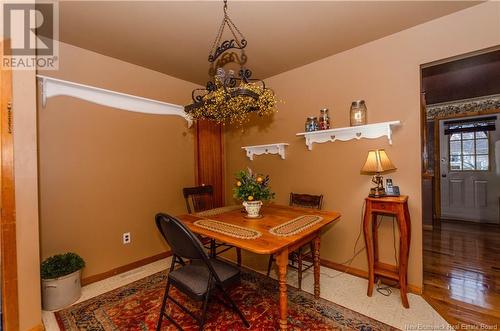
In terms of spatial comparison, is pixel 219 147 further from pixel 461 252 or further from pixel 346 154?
pixel 461 252

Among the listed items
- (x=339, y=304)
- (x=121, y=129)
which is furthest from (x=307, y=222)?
(x=121, y=129)

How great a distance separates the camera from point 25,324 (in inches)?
63.6

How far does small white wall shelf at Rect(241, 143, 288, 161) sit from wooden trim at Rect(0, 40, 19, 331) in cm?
251

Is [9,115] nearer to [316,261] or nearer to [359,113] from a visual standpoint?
[316,261]

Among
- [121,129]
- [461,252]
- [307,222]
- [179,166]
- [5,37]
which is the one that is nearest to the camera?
[5,37]

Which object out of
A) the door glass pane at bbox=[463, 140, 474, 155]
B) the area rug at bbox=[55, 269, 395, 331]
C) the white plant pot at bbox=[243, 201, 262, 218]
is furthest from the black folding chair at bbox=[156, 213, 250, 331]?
the door glass pane at bbox=[463, 140, 474, 155]

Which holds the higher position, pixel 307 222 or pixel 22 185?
pixel 22 185

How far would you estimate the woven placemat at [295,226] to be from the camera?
1.66 m

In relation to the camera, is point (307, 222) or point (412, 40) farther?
point (412, 40)

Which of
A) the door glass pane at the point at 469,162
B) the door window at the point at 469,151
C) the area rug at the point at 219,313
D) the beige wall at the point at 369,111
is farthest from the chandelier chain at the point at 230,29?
the door glass pane at the point at 469,162

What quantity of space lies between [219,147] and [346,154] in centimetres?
210

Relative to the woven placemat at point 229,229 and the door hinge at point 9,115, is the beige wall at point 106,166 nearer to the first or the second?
the door hinge at point 9,115

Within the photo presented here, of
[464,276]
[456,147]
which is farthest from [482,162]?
[464,276]

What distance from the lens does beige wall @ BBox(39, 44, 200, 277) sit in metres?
2.27
